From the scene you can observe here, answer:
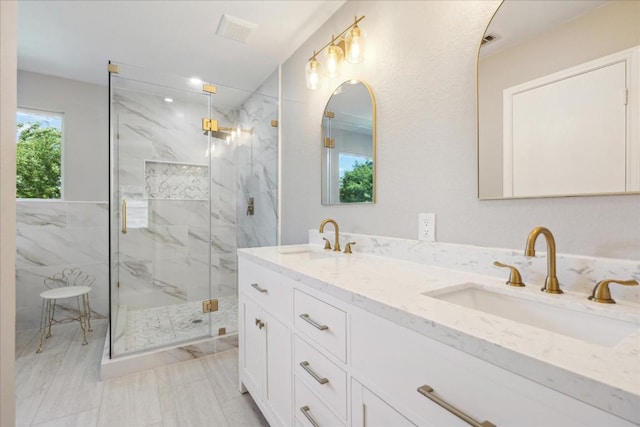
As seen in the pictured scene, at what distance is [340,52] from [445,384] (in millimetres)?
1780

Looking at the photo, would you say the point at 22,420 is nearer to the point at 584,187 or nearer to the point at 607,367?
the point at 607,367

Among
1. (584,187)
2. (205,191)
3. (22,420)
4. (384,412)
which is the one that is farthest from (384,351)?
(205,191)

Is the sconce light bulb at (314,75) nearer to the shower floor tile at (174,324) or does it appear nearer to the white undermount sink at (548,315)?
the white undermount sink at (548,315)

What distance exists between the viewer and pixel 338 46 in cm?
180

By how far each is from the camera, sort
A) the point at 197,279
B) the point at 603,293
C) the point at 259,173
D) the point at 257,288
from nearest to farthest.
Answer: the point at 603,293 < the point at 257,288 < the point at 197,279 < the point at 259,173

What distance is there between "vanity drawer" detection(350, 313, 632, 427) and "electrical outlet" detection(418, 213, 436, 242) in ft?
2.05

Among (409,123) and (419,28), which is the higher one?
(419,28)

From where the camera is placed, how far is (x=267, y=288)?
136cm

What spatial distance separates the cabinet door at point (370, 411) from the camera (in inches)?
27.6

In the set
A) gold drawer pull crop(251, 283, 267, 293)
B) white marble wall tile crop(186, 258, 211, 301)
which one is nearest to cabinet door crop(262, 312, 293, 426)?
gold drawer pull crop(251, 283, 267, 293)

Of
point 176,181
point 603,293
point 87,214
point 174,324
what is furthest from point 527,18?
point 87,214

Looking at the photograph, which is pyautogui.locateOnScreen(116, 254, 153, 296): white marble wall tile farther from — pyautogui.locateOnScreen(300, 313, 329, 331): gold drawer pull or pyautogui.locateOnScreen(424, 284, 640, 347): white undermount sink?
pyautogui.locateOnScreen(424, 284, 640, 347): white undermount sink

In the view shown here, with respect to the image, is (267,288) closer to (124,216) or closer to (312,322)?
(312,322)

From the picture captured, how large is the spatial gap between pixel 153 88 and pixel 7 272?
7.75ft
